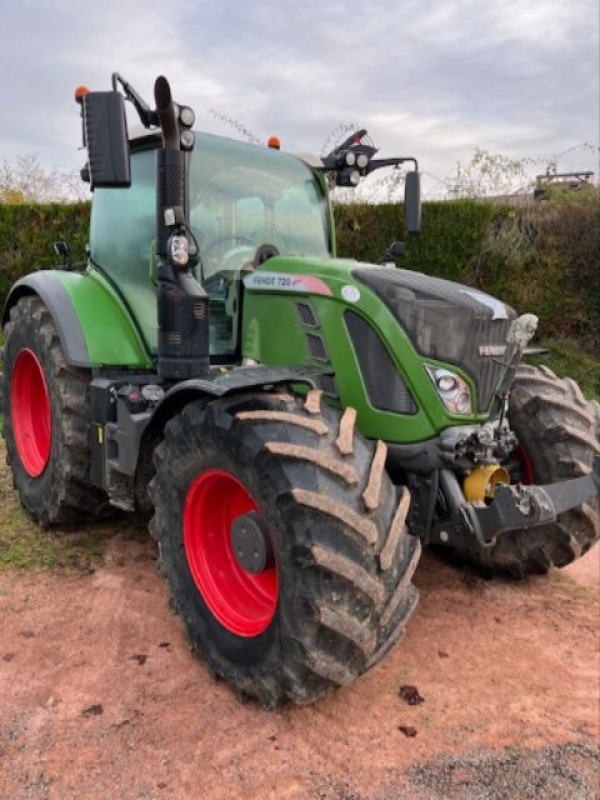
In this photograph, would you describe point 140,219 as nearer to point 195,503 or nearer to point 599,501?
point 195,503

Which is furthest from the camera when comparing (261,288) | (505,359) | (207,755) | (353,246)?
(353,246)

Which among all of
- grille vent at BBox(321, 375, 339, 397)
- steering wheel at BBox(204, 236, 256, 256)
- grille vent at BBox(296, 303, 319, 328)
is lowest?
grille vent at BBox(321, 375, 339, 397)

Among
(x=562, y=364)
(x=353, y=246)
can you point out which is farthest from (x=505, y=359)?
(x=353, y=246)

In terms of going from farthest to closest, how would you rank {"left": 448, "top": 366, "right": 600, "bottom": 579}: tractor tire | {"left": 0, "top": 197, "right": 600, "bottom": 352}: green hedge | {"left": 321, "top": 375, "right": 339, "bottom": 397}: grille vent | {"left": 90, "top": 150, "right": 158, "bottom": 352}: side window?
{"left": 0, "top": 197, "right": 600, "bottom": 352}: green hedge, {"left": 90, "top": 150, "right": 158, "bottom": 352}: side window, {"left": 448, "top": 366, "right": 600, "bottom": 579}: tractor tire, {"left": 321, "top": 375, "right": 339, "bottom": 397}: grille vent

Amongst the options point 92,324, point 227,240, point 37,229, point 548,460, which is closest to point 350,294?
point 227,240

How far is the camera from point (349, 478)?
7.62 ft

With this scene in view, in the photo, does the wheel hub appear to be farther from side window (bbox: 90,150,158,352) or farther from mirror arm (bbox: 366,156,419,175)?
mirror arm (bbox: 366,156,419,175)

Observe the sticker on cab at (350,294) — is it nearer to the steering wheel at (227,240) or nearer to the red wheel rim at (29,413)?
the steering wheel at (227,240)

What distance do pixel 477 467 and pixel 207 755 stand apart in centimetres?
155

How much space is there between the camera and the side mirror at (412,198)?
4.14 m

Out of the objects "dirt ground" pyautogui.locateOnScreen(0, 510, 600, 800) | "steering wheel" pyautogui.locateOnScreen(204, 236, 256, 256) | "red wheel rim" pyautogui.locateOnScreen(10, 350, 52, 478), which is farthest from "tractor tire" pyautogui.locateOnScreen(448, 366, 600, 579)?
"red wheel rim" pyautogui.locateOnScreen(10, 350, 52, 478)

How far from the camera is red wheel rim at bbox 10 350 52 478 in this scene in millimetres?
4465

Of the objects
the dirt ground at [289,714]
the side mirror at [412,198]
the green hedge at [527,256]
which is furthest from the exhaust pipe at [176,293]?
the green hedge at [527,256]

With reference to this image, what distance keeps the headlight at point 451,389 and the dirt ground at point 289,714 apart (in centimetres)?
108
